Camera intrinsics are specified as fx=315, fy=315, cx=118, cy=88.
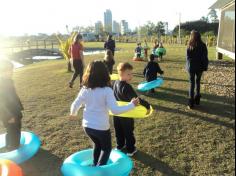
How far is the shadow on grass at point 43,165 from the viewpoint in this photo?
17.2 feet

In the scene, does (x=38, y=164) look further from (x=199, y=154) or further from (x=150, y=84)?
(x=150, y=84)

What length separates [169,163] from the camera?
5344 millimetres

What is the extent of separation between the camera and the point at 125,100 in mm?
5305

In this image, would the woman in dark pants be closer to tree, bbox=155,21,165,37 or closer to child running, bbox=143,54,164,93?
child running, bbox=143,54,164,93

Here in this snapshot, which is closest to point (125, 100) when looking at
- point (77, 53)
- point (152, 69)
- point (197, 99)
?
point (197, 99)

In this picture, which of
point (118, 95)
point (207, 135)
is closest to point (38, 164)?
point (118, 95)

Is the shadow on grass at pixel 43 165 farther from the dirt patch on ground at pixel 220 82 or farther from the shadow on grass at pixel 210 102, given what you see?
the dirt patch on ground at pixel 220 82

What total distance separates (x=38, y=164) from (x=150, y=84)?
4.36m

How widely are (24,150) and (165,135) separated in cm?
283

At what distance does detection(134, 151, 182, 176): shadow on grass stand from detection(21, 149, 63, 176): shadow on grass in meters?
1.42

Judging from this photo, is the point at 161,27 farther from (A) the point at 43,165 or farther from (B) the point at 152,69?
(A) the point at 43,165

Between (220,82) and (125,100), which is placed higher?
(125,100)

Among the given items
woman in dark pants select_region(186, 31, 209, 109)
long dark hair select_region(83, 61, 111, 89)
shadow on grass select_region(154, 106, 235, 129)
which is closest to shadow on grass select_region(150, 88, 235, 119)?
shadow on grass select_region(154, 106, 235, 129)

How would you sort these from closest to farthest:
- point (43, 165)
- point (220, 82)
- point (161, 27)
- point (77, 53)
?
point (43, 165)
point (77, 53)
point (220, 82)
point (161, 27)
